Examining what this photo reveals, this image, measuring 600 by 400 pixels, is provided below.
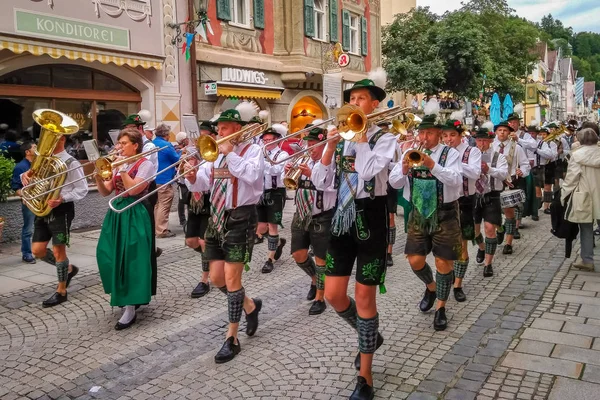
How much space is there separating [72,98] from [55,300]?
6677mm

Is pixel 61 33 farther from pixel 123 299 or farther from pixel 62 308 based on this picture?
pixel 123 299

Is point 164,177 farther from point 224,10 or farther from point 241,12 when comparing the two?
point 241,12

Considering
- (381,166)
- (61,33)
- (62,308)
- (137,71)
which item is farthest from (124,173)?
(137,71)

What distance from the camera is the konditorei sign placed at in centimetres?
1059

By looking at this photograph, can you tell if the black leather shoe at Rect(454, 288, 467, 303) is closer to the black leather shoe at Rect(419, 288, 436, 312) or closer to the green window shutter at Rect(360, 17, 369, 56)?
the black leather shoe at Rect(419, 288, 436, 312)

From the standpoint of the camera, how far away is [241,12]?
16.8 metres

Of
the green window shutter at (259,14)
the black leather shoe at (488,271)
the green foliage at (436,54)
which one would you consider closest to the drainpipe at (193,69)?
the green window shutter at (259,14)

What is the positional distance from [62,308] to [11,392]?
2.14 m

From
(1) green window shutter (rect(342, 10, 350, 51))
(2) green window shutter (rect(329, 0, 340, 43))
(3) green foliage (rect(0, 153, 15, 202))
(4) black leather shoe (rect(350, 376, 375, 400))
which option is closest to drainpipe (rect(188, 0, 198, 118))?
(3) green foliage (rect(0, 153, 15, 202))

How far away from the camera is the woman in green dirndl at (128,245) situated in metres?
5.52

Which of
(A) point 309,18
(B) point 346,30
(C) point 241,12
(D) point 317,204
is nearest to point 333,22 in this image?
(B) point 346,30

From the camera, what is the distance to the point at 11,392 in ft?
13.8

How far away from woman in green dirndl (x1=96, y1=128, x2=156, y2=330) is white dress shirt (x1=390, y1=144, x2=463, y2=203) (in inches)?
94.5

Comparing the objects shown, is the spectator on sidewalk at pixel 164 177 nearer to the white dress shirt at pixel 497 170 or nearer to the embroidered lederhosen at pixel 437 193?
the white dress shirt at pixel 497 170
